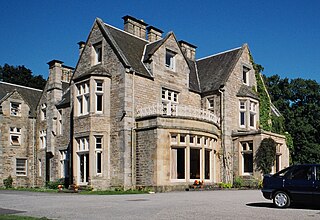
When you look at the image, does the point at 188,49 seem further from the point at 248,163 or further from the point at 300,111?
the point at 300,111

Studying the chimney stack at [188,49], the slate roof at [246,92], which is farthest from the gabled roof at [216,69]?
the slate roof at [246,92]

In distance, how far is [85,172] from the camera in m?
29.0

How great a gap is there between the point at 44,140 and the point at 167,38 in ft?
51.5

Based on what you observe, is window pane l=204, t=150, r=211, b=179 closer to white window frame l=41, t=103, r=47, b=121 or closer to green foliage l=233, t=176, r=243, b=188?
green foliage l=233, t=176, r=243, b=188

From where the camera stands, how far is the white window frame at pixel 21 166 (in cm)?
3928

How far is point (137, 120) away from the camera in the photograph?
92.9 ft

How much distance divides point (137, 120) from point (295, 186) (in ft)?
49.7

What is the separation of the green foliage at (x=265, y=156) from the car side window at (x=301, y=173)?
17105 mm

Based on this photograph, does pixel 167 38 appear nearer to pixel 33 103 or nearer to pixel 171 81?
pixel 171 81

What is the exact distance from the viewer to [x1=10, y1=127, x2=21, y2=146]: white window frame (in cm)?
3944

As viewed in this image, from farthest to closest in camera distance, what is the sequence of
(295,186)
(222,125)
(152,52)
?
A: (222,125), (152,52), (295,186)

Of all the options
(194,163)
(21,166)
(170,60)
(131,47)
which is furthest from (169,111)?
(21,166)

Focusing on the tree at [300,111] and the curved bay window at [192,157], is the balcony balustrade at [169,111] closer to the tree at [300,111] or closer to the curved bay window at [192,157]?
the curved bay window at [192,157]

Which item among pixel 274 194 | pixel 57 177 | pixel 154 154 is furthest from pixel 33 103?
pixel 274 194
